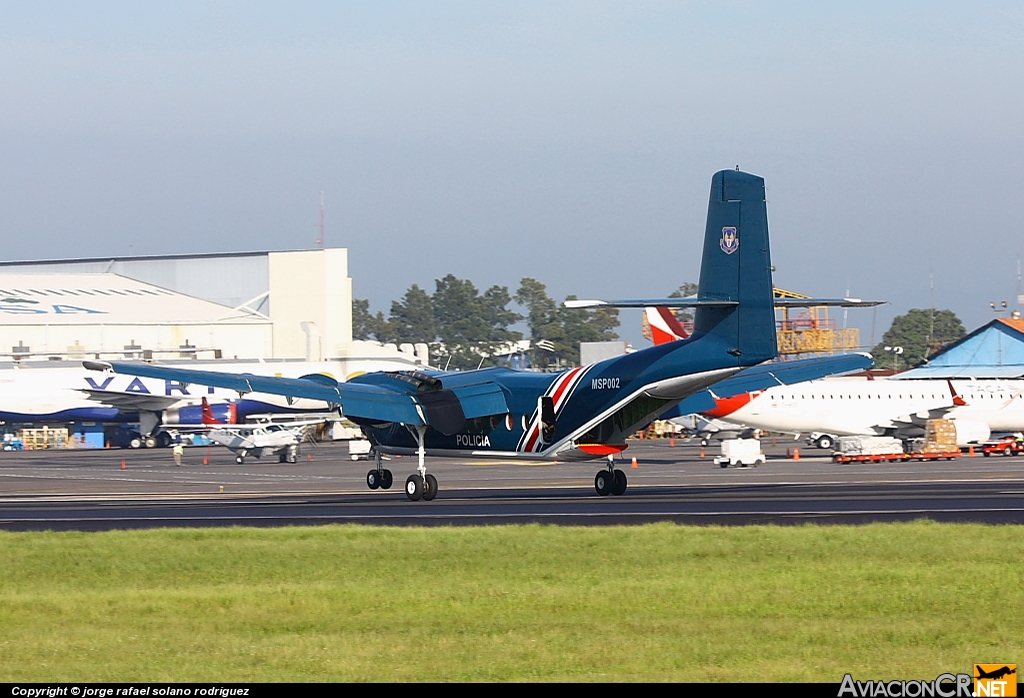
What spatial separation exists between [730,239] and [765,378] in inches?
260

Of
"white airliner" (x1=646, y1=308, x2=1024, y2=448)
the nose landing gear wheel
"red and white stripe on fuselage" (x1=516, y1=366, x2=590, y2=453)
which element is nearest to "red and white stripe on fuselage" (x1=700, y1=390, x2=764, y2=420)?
"white airliner" (x1=646, y1=308, x2=1024, y2=448)

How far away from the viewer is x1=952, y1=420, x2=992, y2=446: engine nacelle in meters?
58.0

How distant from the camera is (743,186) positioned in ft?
96.5

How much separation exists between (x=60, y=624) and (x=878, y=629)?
790cm

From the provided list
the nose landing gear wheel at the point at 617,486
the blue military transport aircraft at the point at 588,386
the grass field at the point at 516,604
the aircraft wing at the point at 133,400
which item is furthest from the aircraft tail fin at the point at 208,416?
the grass field at the point at 516,604

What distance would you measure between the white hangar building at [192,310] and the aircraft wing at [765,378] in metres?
77.6

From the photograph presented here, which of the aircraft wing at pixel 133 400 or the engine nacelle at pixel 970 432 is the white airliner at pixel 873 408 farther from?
the aircraft wing at pixel 133 400

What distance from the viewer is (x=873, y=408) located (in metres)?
62.0

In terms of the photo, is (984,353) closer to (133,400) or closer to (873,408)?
(873,408)

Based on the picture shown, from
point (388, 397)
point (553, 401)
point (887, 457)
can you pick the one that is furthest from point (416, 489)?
point (887, 457)

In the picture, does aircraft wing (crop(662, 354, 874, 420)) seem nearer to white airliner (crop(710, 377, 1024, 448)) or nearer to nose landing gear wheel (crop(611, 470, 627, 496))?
nose landing gear wheel (crop(611, 470, 627, 496))

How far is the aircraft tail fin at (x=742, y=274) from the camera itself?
29.2 m

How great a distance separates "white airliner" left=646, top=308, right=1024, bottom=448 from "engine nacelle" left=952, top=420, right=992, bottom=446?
1.37 m

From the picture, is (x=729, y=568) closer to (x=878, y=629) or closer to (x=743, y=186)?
(x=878, y=629)
